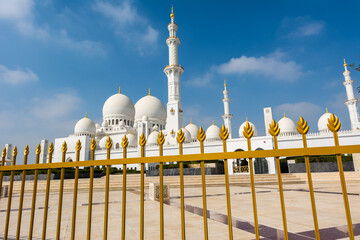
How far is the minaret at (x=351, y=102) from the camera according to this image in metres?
27.8

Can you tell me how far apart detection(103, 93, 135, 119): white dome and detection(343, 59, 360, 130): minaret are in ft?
96.5

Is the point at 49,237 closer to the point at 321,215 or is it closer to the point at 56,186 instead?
the point at 321,215

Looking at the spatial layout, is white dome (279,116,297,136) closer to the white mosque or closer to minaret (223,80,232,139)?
the white mosque

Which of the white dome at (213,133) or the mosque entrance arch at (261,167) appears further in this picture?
the white dome at (213,133)

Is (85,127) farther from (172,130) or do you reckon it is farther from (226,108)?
(226,108)

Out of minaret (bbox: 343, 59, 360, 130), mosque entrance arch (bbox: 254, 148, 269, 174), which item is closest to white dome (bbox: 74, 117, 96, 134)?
mosque entrance arch (bbox: 254, 148, 269, 174)

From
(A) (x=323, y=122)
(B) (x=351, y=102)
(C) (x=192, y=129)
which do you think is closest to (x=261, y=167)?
(A) (x=323, y=122)

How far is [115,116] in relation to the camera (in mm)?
37594

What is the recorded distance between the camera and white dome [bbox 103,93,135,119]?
37.7 metres

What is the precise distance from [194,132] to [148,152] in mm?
8560

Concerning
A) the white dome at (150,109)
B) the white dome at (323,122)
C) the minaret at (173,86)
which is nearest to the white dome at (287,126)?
the white dome at (323,122)

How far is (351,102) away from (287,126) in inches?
306

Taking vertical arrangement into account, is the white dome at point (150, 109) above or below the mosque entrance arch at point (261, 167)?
above

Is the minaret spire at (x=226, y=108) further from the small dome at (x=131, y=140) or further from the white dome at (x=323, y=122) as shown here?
the small dome at (x=131, y=140)
